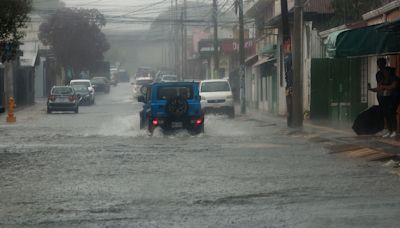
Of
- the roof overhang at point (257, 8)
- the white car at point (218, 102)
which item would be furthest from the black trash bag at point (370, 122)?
the roof overhang at point (257, 8)

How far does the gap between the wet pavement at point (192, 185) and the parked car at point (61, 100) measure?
26.0 m

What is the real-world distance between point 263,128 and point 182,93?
14.3ft

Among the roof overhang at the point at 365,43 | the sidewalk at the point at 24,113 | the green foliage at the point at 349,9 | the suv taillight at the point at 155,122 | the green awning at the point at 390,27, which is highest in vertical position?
the green foliage at the point at 349,9

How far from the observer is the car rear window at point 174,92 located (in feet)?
92.1

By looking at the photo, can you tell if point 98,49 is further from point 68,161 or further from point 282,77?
point 68,161

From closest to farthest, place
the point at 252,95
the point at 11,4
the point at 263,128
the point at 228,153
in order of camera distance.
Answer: the point at 228,153
the point at 11,4
the point at 263,128
the point at 252,95

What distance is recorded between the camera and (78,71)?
9856 centimetres

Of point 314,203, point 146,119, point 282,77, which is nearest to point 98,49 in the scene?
point 282,77

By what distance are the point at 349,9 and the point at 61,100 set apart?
20643 mm

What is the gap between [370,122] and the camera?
24.1 meters

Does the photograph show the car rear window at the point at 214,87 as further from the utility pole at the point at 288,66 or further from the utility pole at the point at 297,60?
the utility pole at the point at 297,60

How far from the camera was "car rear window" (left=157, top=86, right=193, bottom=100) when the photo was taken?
92.1 feet

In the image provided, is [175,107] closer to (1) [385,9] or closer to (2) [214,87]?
(1) [385,9]

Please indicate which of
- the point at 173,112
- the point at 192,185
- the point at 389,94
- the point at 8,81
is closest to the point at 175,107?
the point at 173,112
